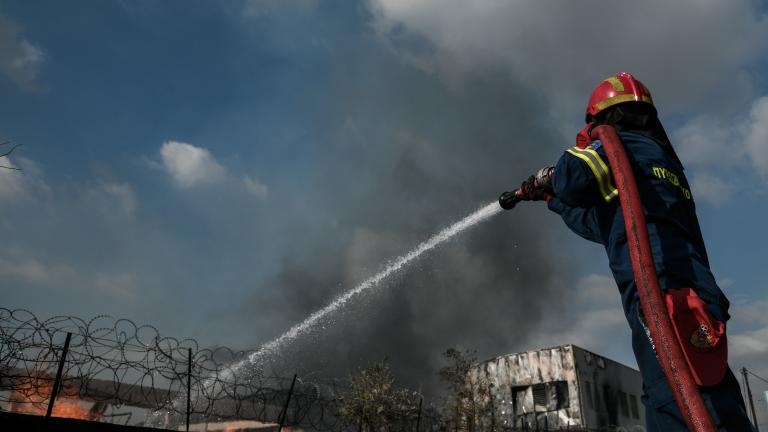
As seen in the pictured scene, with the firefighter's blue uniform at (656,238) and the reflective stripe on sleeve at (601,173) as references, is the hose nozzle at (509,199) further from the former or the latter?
the reflective stripe on sleeve at (601,173)

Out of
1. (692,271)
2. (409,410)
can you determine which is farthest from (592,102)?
(409,410)

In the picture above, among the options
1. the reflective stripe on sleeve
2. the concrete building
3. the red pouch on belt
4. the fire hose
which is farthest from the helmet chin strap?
the concrete building

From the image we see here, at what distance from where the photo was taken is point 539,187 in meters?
4.05

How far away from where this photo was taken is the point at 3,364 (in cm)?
778

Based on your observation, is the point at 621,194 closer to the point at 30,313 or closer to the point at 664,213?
the point at 664,213

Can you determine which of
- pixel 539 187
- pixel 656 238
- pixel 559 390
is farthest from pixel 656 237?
pixel 559 390

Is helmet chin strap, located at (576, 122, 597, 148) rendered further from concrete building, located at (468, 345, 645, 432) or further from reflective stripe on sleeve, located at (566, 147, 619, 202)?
concrete building, located at (468, 345, 645, 432)

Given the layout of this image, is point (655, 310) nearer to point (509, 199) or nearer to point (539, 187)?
point (539, 187)

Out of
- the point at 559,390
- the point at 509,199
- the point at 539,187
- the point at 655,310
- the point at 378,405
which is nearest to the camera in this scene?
the point at 655,310

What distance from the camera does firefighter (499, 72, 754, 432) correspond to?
259 cm

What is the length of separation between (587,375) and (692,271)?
1182 inches

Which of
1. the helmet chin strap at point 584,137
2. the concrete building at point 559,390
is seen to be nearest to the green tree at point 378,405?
the concrete building at point 559,390

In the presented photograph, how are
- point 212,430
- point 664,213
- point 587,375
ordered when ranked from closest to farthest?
point 664,213 → point 212,430 → point 587,375

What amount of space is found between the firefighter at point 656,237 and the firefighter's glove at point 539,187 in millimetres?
15
